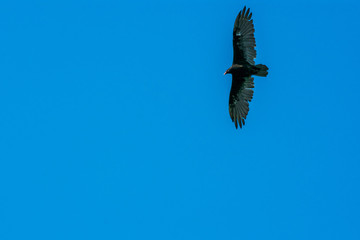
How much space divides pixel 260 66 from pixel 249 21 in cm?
189

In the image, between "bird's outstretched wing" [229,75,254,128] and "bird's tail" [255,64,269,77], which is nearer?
"bird's tail" [255,64,269,77]

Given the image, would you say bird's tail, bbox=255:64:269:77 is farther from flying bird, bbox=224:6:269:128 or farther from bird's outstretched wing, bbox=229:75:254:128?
bird's outstretched wing, bbox=229:75:254:128

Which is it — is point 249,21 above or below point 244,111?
above

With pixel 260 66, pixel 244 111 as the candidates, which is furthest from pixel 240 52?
pixel 244 111

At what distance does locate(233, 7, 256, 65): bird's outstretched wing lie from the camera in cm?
2569

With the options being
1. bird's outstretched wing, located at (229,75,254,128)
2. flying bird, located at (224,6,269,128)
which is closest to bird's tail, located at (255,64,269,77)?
flying bird, located at (224,6,269,128)

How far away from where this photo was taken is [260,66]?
1014 inches

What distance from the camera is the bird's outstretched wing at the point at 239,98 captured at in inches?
1072

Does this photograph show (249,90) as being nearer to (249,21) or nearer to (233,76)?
(233,76)

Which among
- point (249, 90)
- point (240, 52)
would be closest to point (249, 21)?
point (240, 52)

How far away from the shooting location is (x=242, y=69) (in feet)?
86.6

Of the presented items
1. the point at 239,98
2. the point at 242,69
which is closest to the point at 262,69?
the point at 242,69

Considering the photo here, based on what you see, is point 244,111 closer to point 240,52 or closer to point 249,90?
point 249,90

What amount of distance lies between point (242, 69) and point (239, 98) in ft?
5.28
